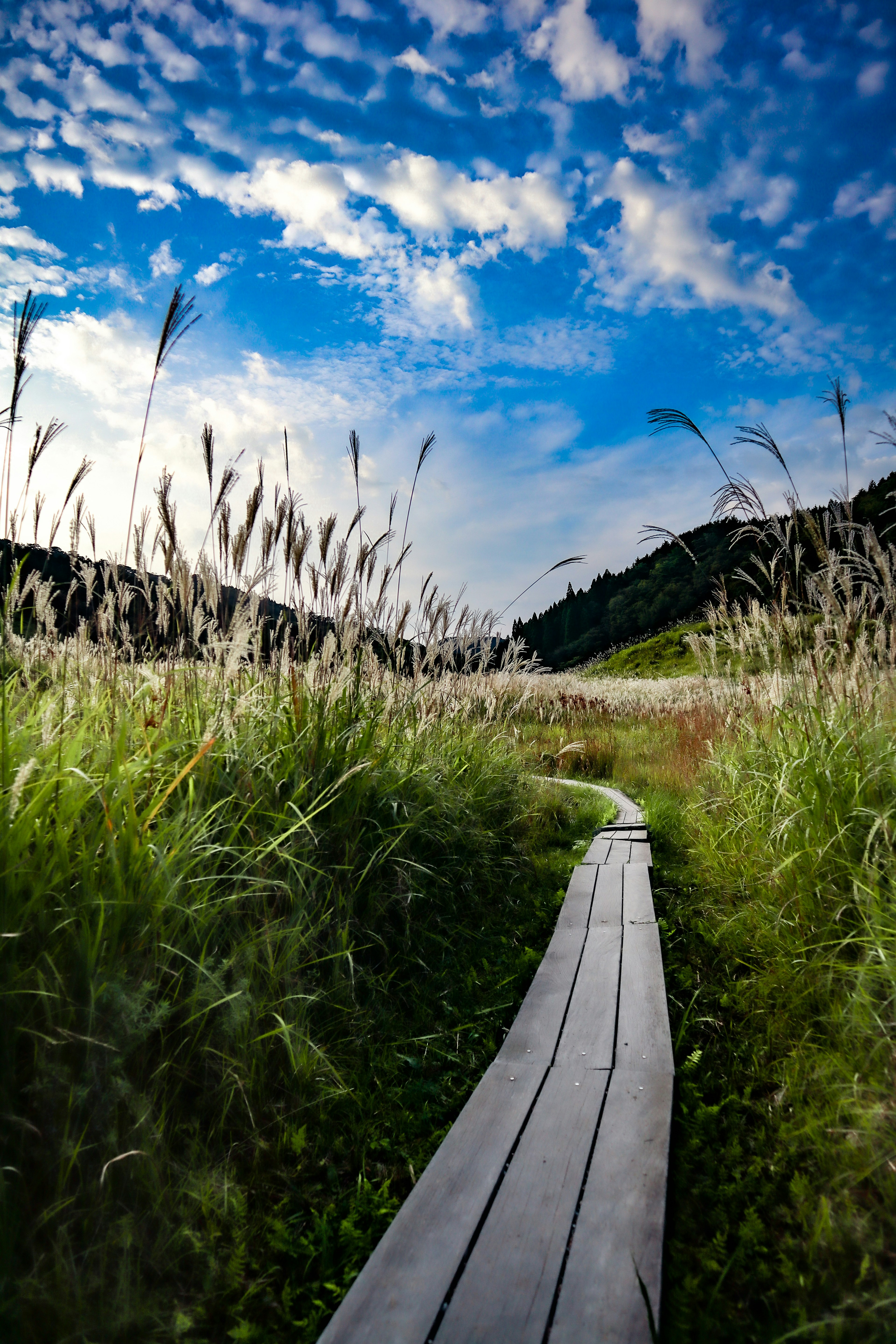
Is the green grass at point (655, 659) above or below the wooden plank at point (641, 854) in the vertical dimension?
above

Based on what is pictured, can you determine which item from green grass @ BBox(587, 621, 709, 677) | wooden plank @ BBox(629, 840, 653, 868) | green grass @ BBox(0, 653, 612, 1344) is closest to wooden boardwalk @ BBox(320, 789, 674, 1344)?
green grass @ BBox(0, 653, 612, 1344)

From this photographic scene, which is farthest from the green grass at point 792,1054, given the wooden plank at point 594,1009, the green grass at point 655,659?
the green grass at point 655,659

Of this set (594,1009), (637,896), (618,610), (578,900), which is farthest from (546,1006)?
(618,610)

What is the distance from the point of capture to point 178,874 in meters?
1.98

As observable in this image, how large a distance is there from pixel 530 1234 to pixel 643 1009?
48.3 inches

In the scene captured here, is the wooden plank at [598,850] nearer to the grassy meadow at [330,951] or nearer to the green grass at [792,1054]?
the grassy meadow at [330,951]

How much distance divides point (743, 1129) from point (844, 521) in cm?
320

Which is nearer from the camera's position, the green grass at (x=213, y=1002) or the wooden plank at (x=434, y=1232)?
the wooden plank at (x=434, y=1232)

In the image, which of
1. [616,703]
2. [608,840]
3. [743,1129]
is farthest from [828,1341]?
[616,703]

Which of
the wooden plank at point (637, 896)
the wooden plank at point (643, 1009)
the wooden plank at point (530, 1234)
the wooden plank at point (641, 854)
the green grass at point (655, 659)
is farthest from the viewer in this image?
the green grass at point (655, 659)

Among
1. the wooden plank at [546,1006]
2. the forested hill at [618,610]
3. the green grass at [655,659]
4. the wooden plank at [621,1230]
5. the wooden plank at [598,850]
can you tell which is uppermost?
the forested hill at [618,610]

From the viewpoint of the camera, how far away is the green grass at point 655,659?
35781 millimetres

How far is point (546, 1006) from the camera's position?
103 inches

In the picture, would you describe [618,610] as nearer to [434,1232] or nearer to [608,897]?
[608,897]
